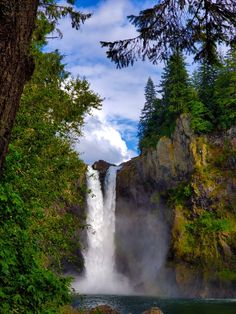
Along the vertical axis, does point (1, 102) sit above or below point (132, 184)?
below

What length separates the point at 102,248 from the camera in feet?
157

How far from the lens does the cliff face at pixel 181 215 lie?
1529 inches

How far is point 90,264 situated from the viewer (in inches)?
1852

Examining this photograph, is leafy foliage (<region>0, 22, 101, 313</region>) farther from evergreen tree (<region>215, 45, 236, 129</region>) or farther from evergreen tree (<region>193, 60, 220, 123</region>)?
evergreen tree (<region>193, 60, 220, 123</region>)

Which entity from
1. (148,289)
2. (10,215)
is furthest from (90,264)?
A: (10,215)

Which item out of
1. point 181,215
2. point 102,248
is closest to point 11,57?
point 181,215

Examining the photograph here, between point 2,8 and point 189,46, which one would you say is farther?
point 189,46

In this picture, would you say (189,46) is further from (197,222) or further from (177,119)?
(177,119)

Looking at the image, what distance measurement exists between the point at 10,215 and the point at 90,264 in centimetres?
4331

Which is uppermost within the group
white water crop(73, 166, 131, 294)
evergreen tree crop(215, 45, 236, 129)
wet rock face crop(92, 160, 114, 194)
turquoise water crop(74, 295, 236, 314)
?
evergreen tree crop(215, 45, 236, 129)

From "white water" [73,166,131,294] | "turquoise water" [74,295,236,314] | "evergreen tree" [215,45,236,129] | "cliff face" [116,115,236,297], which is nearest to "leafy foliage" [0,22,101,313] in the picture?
"turquoise water" [74,295,236,314]

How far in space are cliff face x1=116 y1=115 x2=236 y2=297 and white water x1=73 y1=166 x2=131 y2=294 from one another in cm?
101

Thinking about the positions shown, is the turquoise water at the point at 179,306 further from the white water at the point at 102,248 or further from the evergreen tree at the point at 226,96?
the evergreen tree at the point at 226,96

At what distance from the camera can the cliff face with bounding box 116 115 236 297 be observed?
38844 millimetres
